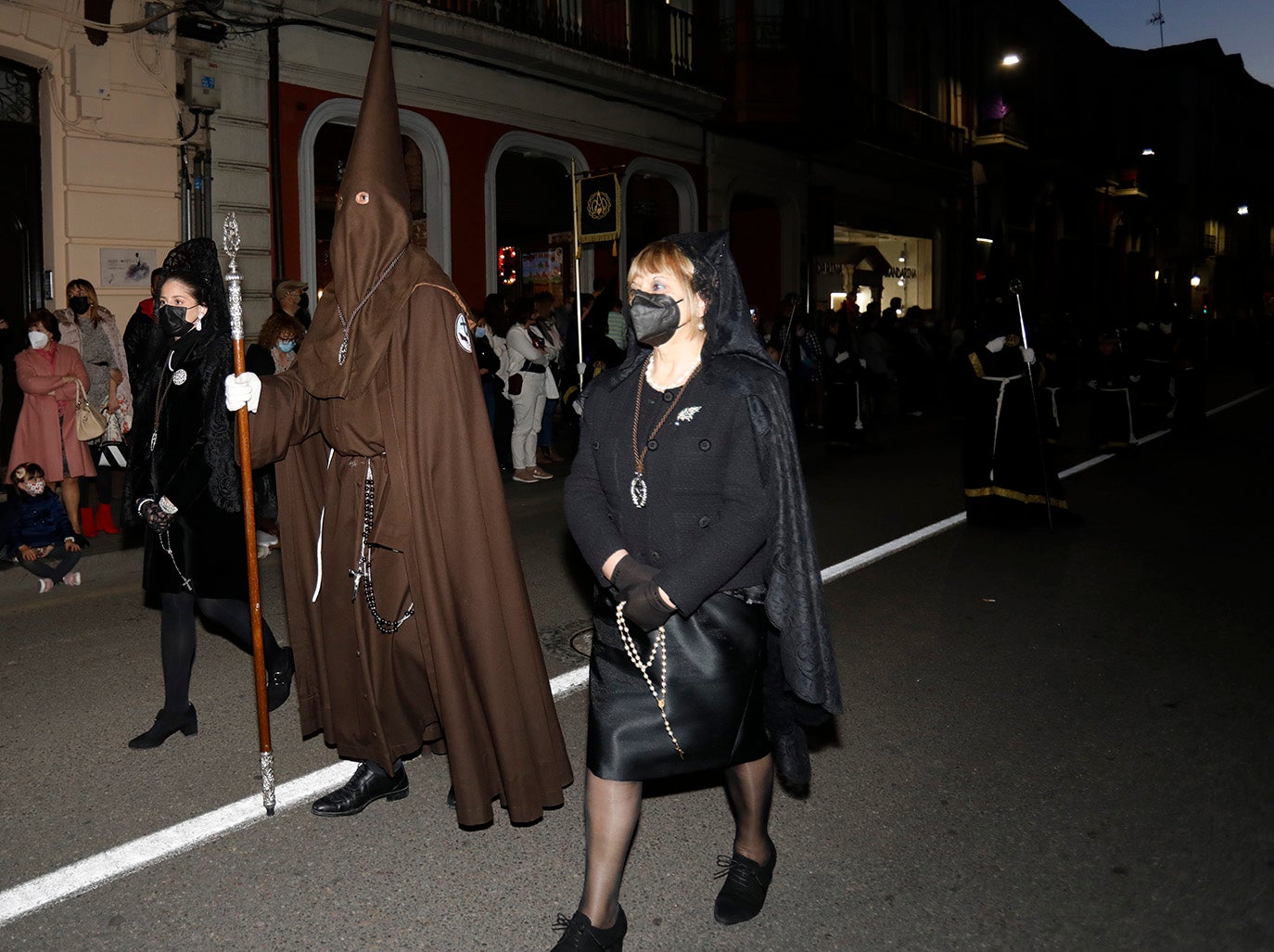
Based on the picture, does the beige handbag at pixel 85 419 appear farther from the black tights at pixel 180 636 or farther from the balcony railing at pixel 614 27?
the balcony railing at pixel 614 27

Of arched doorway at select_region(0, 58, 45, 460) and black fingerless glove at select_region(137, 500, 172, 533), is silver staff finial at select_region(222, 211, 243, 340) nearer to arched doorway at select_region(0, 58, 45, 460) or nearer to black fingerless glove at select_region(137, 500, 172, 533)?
black fingerless glove at select_region(137, 500, 172, 533)

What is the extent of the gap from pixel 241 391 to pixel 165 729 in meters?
1.71

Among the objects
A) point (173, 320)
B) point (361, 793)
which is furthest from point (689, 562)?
point (173, 320)

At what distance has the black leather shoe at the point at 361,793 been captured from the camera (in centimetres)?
388

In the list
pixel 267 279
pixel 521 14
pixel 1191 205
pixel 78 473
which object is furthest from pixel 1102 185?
pixel 78 473

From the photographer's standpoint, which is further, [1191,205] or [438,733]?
[1191,205]

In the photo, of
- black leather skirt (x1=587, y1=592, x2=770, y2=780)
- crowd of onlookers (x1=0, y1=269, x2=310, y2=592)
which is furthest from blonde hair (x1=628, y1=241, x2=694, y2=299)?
crowd of onlookers (x1=0, y1=269, x2=310, y2=592)

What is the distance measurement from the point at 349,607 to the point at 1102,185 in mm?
43278

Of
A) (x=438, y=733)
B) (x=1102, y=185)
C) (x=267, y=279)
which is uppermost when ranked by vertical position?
(x=1102, y=185)

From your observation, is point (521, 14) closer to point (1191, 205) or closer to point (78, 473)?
point (78, 473)

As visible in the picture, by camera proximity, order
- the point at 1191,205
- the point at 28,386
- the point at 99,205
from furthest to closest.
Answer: the point at 1191,205 → the point at 99,205 → the point at 28,386

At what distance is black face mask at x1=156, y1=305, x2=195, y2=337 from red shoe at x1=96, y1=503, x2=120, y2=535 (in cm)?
495

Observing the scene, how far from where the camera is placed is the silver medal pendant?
9.80 ft

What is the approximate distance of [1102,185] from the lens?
41.6 metres
